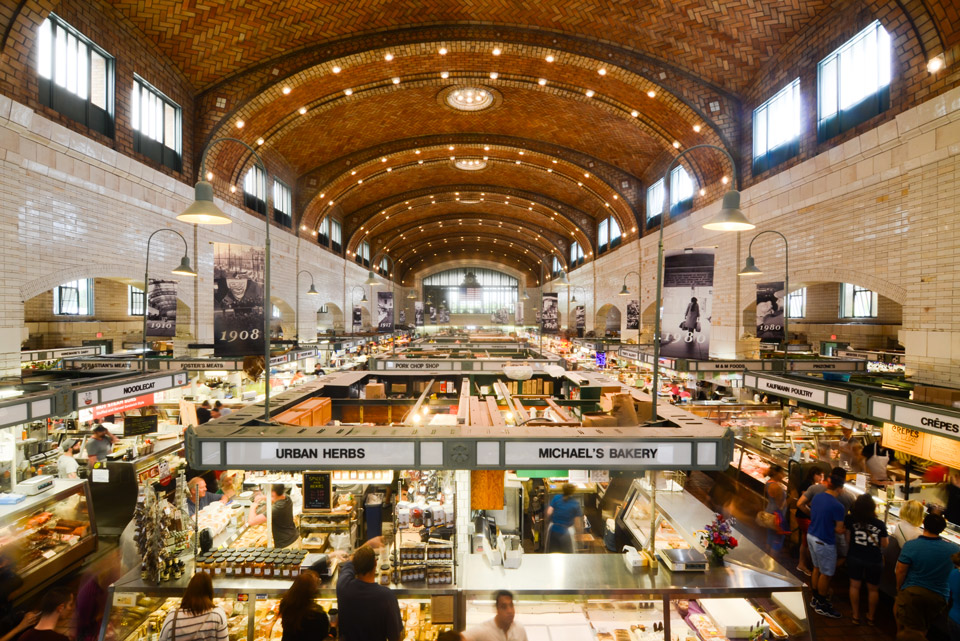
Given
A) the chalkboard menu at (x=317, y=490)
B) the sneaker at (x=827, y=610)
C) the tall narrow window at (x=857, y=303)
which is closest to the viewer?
the chalkboard menu at (x=317, y=490)

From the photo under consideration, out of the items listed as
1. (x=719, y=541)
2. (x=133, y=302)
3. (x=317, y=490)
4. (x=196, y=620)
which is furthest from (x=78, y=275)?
(x=133, y=302)

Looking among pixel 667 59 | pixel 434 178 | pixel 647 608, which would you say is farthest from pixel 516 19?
pixel 434 178

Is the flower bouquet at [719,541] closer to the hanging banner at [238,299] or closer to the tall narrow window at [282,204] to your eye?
the hanging banner at [238,299]

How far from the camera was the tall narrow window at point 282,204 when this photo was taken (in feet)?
56.5

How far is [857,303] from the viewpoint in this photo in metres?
19.0

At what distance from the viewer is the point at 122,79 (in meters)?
9.55

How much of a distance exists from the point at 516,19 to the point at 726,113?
5765 mm

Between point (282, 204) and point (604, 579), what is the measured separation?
1770 centimetres

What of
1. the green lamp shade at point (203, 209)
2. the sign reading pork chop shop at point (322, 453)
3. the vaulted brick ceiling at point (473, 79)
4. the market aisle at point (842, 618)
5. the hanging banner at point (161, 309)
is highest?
the vaulted brick ceiling at point (473, 79)

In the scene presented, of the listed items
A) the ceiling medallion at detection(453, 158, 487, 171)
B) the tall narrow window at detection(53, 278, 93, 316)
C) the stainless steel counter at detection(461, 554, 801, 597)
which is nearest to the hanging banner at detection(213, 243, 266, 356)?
the stainless steel counter at detection(461, 554, 801, 597)

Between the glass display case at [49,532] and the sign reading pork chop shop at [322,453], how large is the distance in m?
4.22

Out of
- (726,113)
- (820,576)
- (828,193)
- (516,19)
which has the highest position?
(516,19)

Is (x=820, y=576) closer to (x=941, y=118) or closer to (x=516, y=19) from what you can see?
(x=941, y=118)

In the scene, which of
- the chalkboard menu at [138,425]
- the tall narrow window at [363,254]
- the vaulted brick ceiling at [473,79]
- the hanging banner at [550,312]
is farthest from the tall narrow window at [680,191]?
the tall narrow window at [363,254]
